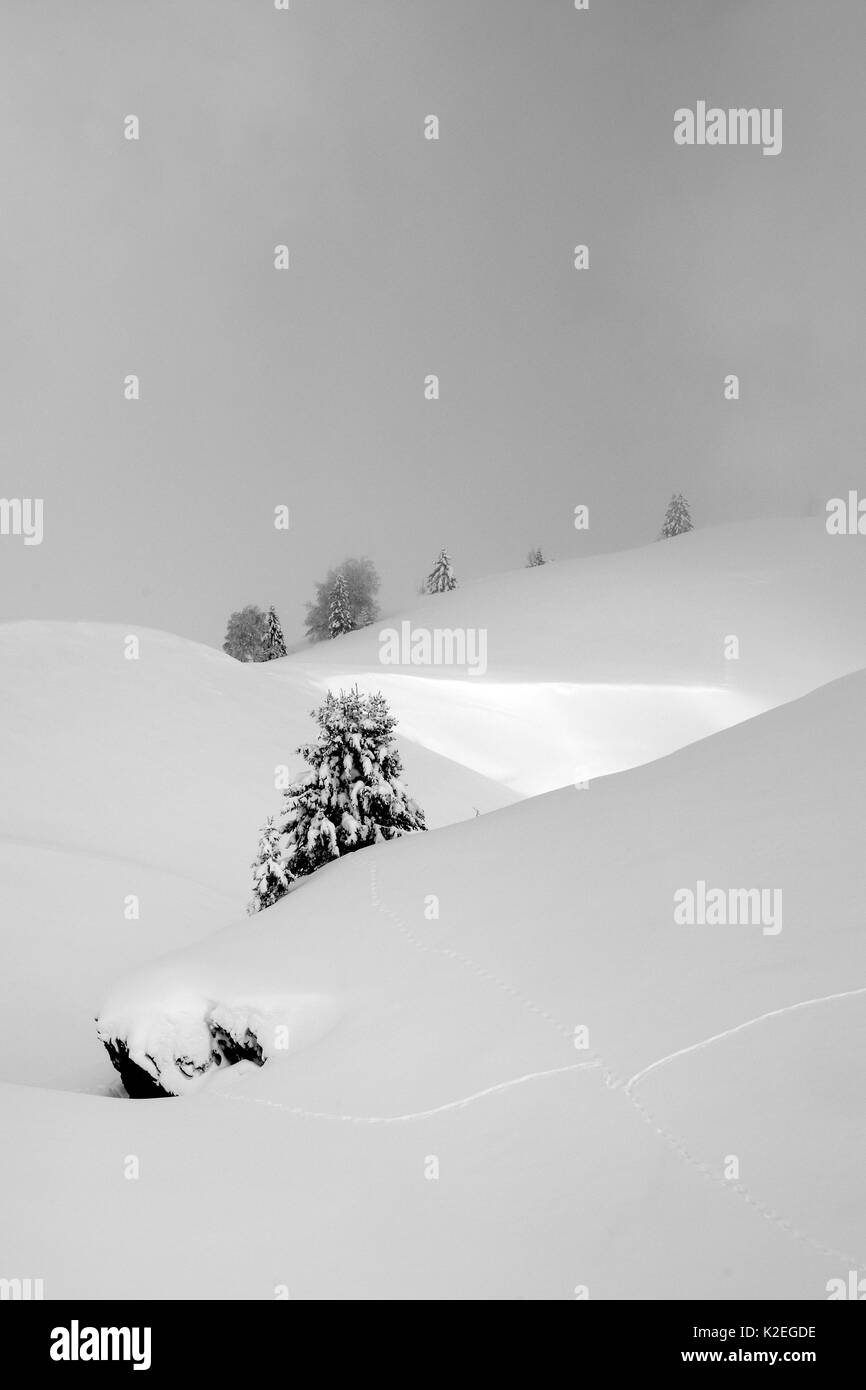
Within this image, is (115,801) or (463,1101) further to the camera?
(115,801)

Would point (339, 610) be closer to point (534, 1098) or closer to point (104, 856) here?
point (104, 856)

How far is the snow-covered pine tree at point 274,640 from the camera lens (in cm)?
5806

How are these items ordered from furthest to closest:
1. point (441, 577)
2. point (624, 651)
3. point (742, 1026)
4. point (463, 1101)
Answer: point (441, 577), point (624, 651), point (463, 1101), point (742, 1026)

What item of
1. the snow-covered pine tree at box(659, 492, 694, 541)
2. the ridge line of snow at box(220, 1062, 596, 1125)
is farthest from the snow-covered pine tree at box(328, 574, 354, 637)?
the ridge line of snow at box(220, 1062, 596, 1125)

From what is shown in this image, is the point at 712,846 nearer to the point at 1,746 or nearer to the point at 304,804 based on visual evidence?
the point at 304,804

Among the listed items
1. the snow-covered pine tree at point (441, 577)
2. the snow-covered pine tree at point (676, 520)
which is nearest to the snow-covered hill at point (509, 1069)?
the snow-covered pine tree at point (441, 577)

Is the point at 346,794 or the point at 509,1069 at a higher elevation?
the point at 346,794

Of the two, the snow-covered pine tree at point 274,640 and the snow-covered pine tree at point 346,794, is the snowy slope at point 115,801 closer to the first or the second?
the snow-covered pine tree at point 346,794

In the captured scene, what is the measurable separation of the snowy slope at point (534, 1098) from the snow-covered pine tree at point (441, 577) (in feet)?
199

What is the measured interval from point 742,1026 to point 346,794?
964cm

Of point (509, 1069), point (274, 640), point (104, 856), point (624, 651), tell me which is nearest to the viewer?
point (509, 1069)

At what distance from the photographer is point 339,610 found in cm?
6969

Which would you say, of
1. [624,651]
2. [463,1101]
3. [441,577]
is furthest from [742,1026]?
[441,577]

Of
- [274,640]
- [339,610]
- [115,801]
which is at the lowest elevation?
[115,801]
